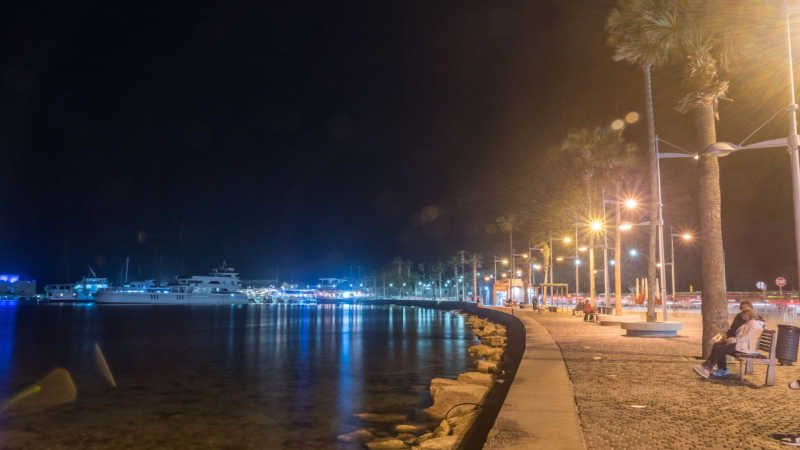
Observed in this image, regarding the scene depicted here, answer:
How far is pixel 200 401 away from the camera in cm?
1719

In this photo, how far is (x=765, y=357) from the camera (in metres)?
10.6

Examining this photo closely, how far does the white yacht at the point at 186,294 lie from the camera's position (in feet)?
496

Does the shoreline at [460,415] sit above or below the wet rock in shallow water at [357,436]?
above

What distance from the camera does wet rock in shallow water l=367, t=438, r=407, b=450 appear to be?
455 inches

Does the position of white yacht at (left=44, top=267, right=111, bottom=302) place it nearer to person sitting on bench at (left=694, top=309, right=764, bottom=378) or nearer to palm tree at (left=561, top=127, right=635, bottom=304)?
palm tree at (left=561, top=127, right=635, bottom=304)

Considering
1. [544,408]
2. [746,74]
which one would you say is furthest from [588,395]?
[746,74]

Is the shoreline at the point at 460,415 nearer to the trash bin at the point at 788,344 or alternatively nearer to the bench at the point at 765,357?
the bench at the point at 765,357

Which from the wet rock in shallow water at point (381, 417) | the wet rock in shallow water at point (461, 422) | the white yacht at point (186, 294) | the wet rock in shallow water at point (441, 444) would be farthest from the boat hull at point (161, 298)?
the wet rock in shallow water at point (441, 444)

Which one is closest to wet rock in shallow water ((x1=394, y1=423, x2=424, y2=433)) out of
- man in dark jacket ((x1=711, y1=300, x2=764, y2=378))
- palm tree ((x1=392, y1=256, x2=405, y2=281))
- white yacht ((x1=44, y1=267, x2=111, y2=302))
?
man in dark jacket ((x1=711, y1=300, x2=764, y2=378))

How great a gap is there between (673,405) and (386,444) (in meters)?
5.09

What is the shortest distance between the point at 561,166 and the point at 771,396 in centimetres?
3548

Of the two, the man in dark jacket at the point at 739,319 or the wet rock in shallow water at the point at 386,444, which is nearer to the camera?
the man in dark jacket at the point at 739,319

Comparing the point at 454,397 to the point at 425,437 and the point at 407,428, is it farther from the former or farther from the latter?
the point at 425,437

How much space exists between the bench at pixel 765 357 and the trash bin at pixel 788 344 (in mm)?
155
